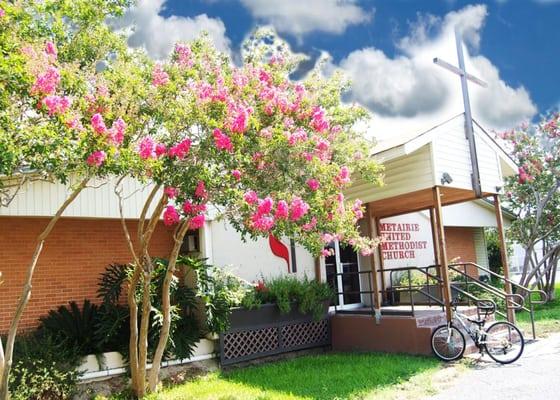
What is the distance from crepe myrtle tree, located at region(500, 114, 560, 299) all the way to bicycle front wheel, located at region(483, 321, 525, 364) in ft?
21.5

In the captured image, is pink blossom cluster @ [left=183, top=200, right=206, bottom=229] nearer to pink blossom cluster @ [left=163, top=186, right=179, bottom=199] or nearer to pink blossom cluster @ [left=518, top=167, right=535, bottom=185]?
pink blossom cluster @ [left=163, top=186, right=179, bottom=199]

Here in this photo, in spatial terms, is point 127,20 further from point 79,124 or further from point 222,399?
point 222,399

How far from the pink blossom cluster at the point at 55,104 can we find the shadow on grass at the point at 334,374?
4.53 metres

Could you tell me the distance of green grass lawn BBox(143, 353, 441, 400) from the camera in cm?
664

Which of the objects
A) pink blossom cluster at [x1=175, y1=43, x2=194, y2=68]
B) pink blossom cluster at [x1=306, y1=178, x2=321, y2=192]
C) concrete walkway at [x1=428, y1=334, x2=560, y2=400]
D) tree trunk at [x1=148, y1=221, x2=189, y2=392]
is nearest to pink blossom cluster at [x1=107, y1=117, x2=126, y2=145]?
pink blossom cluster at [x1=175, y1=43, x2=194, y2=68]

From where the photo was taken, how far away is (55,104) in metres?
4.57

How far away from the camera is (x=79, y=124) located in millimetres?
4695

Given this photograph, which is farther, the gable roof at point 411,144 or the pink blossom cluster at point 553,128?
the pink blossom cluster at point 553,128

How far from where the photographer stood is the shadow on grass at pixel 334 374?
6.77 m

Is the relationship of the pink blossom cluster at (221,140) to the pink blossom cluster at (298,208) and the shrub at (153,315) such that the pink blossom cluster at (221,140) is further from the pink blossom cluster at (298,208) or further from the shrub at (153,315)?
the shrub at (153,315)

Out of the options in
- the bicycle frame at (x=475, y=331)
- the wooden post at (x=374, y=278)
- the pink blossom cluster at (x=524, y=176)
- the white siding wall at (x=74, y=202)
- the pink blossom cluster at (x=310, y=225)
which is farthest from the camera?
the pink blossom cluster at (x=524, y=176)

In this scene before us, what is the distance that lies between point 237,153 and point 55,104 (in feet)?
6.16

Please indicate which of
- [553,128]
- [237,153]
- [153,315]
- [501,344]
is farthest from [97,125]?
[553,128]

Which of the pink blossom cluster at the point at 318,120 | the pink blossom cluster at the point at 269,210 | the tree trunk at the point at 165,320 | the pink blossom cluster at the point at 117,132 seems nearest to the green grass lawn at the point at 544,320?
the pink blossom cluster at the point at 318,120
